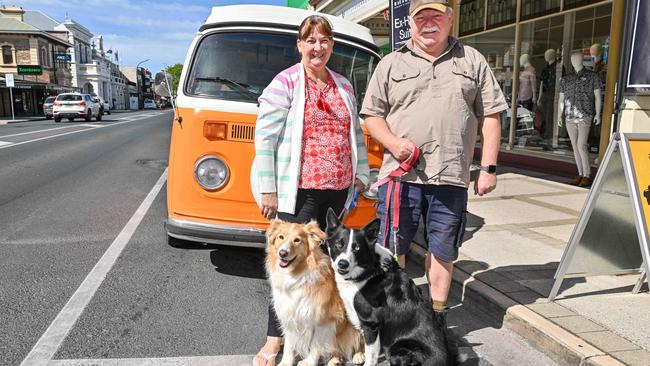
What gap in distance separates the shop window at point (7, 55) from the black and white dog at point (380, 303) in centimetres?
6751

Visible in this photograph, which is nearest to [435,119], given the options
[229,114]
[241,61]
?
[229,114]

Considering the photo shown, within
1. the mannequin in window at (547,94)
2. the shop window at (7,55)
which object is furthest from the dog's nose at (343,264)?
the shop window at (7,55)

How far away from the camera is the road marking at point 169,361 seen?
3.16m

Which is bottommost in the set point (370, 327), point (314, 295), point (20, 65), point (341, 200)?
point (370, 327)

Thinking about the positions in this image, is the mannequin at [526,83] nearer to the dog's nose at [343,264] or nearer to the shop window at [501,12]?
the shop window at [501,12]

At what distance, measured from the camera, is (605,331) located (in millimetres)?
3438

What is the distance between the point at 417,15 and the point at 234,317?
2552 mm

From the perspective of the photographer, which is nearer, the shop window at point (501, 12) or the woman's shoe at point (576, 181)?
the woman's shoe at point (576, 181)

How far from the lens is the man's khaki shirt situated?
3002 millimetres

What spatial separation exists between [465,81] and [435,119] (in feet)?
0.93

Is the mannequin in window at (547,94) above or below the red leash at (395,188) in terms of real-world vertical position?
above

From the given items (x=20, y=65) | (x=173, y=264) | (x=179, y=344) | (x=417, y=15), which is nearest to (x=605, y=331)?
(x=417, y=15)

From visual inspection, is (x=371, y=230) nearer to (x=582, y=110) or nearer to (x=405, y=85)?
(x=405, y=85)

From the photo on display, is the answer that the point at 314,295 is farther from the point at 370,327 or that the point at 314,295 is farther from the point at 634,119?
the point at 634,119
